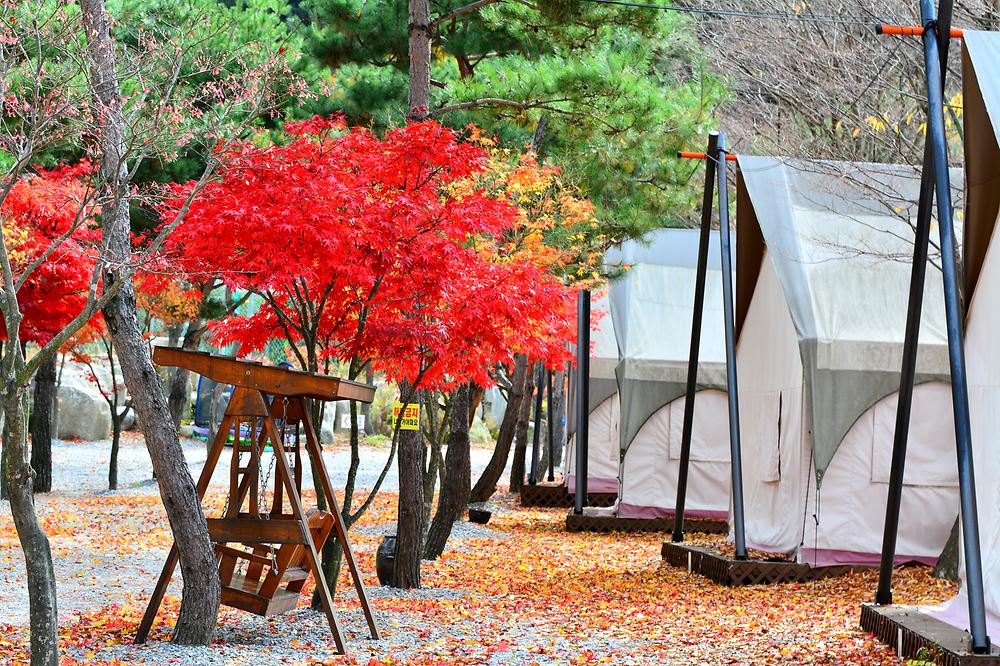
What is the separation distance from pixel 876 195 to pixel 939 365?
1.95m

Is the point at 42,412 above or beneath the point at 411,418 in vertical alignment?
beneath

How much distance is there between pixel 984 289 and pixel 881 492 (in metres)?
4.92

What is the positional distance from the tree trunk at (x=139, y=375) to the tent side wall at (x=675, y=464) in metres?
11.1

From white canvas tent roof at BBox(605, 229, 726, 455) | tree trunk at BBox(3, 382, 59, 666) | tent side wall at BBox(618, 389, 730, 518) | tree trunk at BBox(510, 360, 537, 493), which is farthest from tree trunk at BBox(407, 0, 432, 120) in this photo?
tree trunk at BBox(510, 360, 537, 493)

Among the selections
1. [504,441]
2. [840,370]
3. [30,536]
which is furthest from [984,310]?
[504,441]

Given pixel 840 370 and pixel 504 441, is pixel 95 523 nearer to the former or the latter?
pixel 504 441

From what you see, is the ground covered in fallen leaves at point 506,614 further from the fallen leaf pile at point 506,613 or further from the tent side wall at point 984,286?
the tent side wall at point 984,286

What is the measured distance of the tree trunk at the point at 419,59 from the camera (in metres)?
9.83

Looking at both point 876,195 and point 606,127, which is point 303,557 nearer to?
point 606,127

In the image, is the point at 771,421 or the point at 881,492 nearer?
the point at 881,492

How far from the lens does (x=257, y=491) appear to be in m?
7.06

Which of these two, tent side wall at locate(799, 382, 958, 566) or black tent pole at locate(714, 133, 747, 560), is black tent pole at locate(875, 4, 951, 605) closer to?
black tent pole at locate(714, 133, 747, 560)

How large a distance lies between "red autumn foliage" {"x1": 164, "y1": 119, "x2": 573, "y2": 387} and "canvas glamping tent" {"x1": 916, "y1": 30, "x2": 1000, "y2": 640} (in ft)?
11.3

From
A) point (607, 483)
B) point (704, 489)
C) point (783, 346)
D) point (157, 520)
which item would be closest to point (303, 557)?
point (783, 346)
